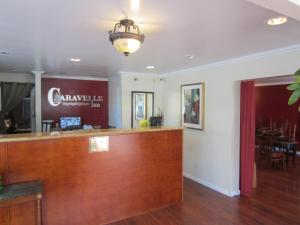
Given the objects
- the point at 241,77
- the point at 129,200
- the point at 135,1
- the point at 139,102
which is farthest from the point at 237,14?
the point at 139,102

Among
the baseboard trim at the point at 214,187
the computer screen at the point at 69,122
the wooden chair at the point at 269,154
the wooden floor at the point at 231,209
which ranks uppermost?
the computer screen at the point at 69,122

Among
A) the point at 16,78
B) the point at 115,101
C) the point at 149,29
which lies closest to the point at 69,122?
the point at 115,101

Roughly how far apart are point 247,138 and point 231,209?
1.26 m

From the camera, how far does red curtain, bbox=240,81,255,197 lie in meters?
3.85

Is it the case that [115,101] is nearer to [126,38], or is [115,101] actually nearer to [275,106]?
[126,38]

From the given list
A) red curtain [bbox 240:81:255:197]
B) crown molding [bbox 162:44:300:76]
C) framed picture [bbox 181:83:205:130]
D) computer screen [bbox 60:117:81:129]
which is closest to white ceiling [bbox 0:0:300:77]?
crown molding [bbox 162:44:300:76]

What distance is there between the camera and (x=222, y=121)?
4.05 meters

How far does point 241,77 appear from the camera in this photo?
371 cm

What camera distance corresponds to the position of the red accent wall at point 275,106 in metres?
7.16

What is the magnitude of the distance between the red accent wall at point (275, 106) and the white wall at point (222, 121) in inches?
171

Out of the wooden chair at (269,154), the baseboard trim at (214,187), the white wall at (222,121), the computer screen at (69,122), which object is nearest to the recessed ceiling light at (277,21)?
the white wall at (222,121)

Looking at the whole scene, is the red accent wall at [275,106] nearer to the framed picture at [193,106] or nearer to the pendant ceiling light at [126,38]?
the framed picture at [193,106]

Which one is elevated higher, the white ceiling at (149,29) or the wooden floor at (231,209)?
the white ceiling at (149,29)

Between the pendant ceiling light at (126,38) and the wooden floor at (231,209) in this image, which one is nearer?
the pendant ceiling light at (126,38)
